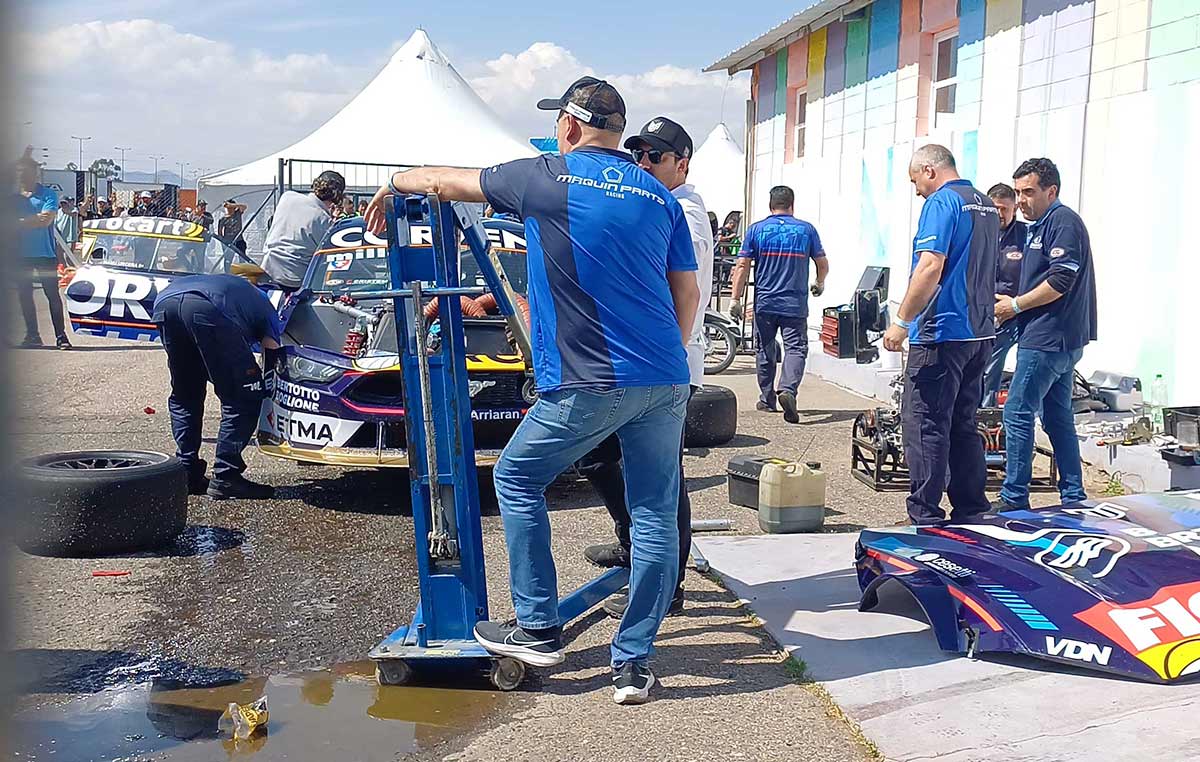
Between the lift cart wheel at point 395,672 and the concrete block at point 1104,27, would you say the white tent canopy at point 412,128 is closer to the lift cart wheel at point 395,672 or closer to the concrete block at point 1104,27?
the concrete block at point 1104,27

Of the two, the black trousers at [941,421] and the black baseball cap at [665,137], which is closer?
the black baseball cap at [665,137]

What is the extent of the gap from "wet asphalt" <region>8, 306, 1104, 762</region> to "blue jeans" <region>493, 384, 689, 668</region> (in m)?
0.32

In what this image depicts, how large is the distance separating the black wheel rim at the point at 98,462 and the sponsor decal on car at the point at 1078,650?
4633mm

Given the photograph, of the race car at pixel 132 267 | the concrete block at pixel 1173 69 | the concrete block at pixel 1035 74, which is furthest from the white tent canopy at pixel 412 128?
the concrete block at pixel 1173 69

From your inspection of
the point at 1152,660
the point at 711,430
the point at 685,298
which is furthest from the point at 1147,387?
the point at 685,298

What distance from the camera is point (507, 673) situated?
4.27m

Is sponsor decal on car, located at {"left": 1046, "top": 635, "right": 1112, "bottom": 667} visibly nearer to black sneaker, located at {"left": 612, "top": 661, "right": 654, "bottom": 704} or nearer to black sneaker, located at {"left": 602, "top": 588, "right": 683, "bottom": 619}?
black sneaker, located at {"left": 612, "top": 661, "right": 654, "bottom": 704}

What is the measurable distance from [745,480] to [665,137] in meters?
2.73

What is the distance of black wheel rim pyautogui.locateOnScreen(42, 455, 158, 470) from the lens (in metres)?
6.36

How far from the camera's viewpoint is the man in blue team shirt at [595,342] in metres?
3.95

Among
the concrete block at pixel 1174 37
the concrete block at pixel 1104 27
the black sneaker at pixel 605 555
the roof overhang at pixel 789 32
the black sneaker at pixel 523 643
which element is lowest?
the black sneaker at pixel 605 555

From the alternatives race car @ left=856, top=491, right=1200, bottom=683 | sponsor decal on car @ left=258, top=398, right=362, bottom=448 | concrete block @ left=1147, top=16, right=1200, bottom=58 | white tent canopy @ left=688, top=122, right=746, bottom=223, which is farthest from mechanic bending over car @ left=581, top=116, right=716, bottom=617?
white tent canopy @ left=688, top=122, right=746, bottom=223

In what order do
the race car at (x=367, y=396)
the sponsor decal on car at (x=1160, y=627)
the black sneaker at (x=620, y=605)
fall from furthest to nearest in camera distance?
the race car at (x=367, y=396) < the black sneaker at (x=620, y=605) < the sponsor decal on car at (x=1160, y=627)

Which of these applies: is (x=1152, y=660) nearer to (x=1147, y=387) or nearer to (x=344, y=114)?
(x=1147, y=387)
